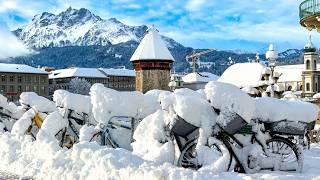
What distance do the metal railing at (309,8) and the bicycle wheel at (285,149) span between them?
6.87 m

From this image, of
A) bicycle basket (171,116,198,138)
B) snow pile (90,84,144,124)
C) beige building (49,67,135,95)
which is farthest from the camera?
beige building (49,67,135,95)

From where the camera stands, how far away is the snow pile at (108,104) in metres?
11.8

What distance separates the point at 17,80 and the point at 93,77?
2481 centimetres

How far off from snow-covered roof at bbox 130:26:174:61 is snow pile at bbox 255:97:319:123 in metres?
27.0

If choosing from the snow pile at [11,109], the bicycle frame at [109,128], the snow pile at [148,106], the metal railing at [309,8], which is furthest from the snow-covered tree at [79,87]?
the bicycle frame at [109,128]

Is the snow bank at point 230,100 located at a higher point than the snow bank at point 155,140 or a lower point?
higher

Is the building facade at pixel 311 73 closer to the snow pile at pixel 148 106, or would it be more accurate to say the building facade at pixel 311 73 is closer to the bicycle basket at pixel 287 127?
the snow pile at pixel 148 106

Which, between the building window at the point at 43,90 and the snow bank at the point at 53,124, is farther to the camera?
the building window at the point at 43,90

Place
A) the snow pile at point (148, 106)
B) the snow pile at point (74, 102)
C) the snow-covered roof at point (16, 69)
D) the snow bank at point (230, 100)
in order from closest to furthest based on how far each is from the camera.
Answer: the snow bank at point (230, 100)
the snow pile at point (148, 106)
the snow pile at point (74, 102)
the snow-covered roof at point (16, 69)

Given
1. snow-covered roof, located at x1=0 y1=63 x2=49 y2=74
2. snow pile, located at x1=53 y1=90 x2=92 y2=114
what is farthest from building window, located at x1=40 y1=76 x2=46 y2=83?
snow pile, located at x1=53 y1=90 x2=92 y2=114

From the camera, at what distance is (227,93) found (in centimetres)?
877

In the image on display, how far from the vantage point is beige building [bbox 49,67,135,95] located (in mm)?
→ 134125

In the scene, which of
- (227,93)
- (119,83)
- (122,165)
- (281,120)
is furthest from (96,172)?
(119,83)

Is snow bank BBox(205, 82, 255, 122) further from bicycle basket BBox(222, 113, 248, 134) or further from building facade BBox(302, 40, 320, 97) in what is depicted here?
building facade BBox(302, 40, 320, 97)
